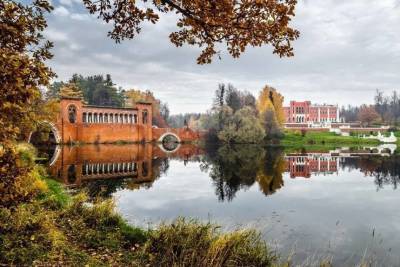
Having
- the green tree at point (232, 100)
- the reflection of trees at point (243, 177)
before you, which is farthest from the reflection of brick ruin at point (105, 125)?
the reflection of trees at point (243, 177)

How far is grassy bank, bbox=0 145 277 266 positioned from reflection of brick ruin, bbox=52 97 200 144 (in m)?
47.5

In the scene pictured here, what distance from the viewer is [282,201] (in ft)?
49.9

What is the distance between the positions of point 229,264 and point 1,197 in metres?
3.80

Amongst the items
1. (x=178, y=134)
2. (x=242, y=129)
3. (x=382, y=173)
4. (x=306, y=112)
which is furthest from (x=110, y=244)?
(x=306, y=112)

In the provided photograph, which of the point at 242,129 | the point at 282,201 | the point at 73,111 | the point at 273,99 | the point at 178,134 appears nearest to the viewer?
the point at 282,201

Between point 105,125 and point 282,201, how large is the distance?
155 feet

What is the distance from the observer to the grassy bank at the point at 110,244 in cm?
582

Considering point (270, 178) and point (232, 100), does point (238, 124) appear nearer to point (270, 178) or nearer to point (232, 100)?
point (232, 100)

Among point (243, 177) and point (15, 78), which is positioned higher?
point (15, 78)

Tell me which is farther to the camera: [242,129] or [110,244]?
[242,129]

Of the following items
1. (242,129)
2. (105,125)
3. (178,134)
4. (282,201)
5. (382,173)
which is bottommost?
(282,201)

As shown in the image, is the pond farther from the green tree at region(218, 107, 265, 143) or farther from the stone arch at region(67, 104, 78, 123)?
the stone arch at region(67, 104, 78, 123)

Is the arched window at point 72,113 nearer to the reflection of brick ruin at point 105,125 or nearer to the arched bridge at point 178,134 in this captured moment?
the reflection of brick ruin at point 105,125

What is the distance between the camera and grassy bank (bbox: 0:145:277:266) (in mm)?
5820
